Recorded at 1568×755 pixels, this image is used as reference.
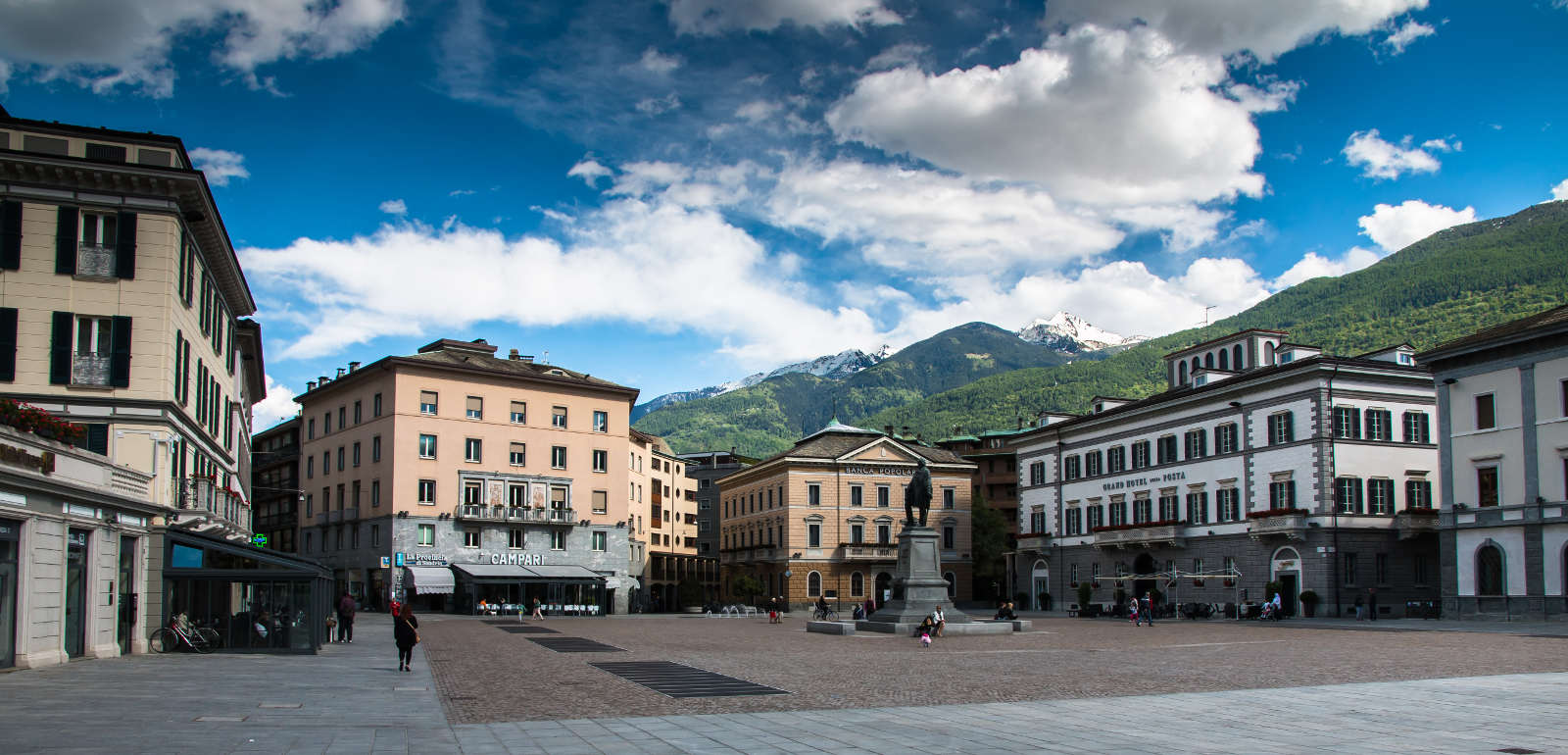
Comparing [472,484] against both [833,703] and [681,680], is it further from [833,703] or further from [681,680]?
[833,703]

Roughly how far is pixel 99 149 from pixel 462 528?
130ft

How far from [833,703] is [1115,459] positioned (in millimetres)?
57613

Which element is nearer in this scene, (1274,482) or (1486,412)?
(1486,412)

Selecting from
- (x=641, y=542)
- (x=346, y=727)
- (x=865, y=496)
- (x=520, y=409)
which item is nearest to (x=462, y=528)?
(x=520, y=409)

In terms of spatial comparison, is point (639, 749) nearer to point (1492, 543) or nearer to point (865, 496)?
point (1492, 543)

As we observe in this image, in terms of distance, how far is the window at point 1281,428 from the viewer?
190 ft

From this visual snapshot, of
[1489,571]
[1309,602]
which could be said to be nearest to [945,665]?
[1489,571]

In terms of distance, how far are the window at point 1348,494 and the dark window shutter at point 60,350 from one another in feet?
167

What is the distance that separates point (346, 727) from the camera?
49.1 feet

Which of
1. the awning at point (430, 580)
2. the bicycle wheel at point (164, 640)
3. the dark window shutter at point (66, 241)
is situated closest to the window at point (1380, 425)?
the awning at point (430, 580)

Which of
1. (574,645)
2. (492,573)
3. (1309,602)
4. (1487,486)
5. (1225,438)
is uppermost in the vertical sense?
(1225,438)

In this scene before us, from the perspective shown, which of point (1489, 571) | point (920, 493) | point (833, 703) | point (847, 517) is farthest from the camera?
point (847, 517)

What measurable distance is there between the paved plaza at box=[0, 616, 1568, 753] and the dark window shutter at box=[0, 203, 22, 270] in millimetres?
10406

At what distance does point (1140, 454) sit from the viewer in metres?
70.0
